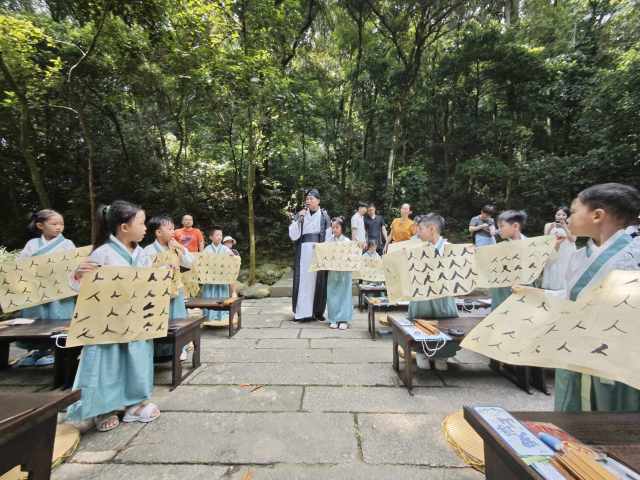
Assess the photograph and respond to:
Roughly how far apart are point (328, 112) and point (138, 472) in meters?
10.6

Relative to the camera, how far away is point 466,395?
2559 mm

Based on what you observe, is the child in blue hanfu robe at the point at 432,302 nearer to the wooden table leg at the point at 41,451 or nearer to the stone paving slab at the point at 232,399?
the stone paving slab at the point at 232,399

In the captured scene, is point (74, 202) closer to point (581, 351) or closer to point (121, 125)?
point (121, 125)

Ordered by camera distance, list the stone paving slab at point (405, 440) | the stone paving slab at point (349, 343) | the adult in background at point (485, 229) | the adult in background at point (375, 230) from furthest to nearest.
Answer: the adult in background at point (375, 230) < the adult in background at point (485, 229) < the stone paving slab at point (349, 343) < the stone paving slab at point (405, 440)

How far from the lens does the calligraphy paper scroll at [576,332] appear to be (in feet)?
3.67

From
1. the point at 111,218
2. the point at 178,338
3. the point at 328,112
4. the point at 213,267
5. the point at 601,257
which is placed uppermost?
the point at 328,112

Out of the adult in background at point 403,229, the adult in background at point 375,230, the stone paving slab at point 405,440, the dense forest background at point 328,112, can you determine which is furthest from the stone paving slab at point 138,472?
the dense forest background at point 328,112

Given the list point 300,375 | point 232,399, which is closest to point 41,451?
point 232,399

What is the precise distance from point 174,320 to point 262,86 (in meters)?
5.32

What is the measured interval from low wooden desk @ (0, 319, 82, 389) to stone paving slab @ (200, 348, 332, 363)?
1.18 m

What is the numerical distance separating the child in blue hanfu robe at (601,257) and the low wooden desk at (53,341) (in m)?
3.67

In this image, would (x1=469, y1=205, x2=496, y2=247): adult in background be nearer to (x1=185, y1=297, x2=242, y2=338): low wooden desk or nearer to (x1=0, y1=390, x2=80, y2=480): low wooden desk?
(x1=185, y1=297, x2=242, y2=338): low wooden desk

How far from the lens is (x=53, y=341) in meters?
2.72

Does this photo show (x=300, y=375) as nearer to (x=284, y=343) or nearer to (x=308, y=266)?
(x=284, y=343)
